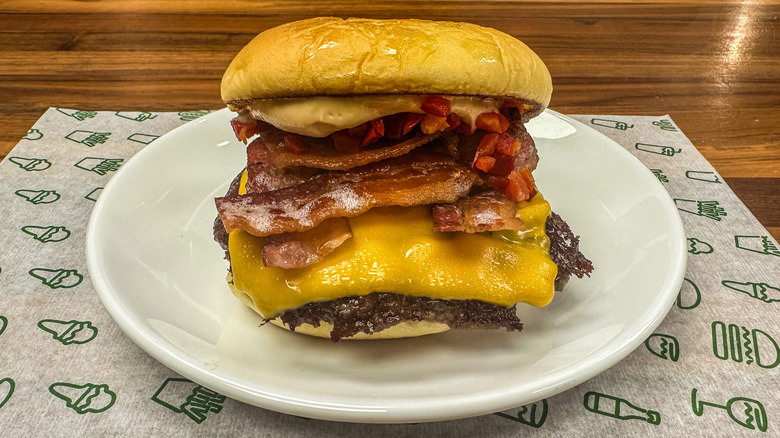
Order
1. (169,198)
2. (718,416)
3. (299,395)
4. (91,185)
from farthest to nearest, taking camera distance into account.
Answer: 1. (91,185)
2. (169,198)
3. (718,416)
4. (299,395)

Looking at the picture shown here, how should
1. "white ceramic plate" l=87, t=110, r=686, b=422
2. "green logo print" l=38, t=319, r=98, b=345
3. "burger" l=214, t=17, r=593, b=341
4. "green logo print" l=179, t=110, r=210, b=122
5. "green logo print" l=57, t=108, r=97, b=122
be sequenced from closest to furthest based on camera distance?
"white ceramic plate" l=87, t=110, r=686, b=422
"burger" l=214, t=17, r=593, b=341
"green logo print" l=38, t=319, r=98, b=345
"green logo print" l=57, t=108, r=97, b=122
"green logo print" l=179, t=110, r=210, b=122

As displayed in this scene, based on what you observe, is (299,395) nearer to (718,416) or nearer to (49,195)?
(718,416)

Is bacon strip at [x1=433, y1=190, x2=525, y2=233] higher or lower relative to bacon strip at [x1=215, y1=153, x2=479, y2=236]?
lower

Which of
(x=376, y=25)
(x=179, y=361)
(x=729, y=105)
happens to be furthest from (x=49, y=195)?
(x=729, y=105)

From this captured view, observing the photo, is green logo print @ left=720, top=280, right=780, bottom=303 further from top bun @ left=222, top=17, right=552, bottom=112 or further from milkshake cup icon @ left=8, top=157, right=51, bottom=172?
milkshake cup icon @ left=8, top=157, right=51, bottom=172

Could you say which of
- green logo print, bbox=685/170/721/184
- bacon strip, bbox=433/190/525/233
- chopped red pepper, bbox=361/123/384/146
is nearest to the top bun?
chopped red pepper, bbox=361/123/384/146

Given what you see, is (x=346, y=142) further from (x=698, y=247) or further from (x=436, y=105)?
(x=698, y=247)
